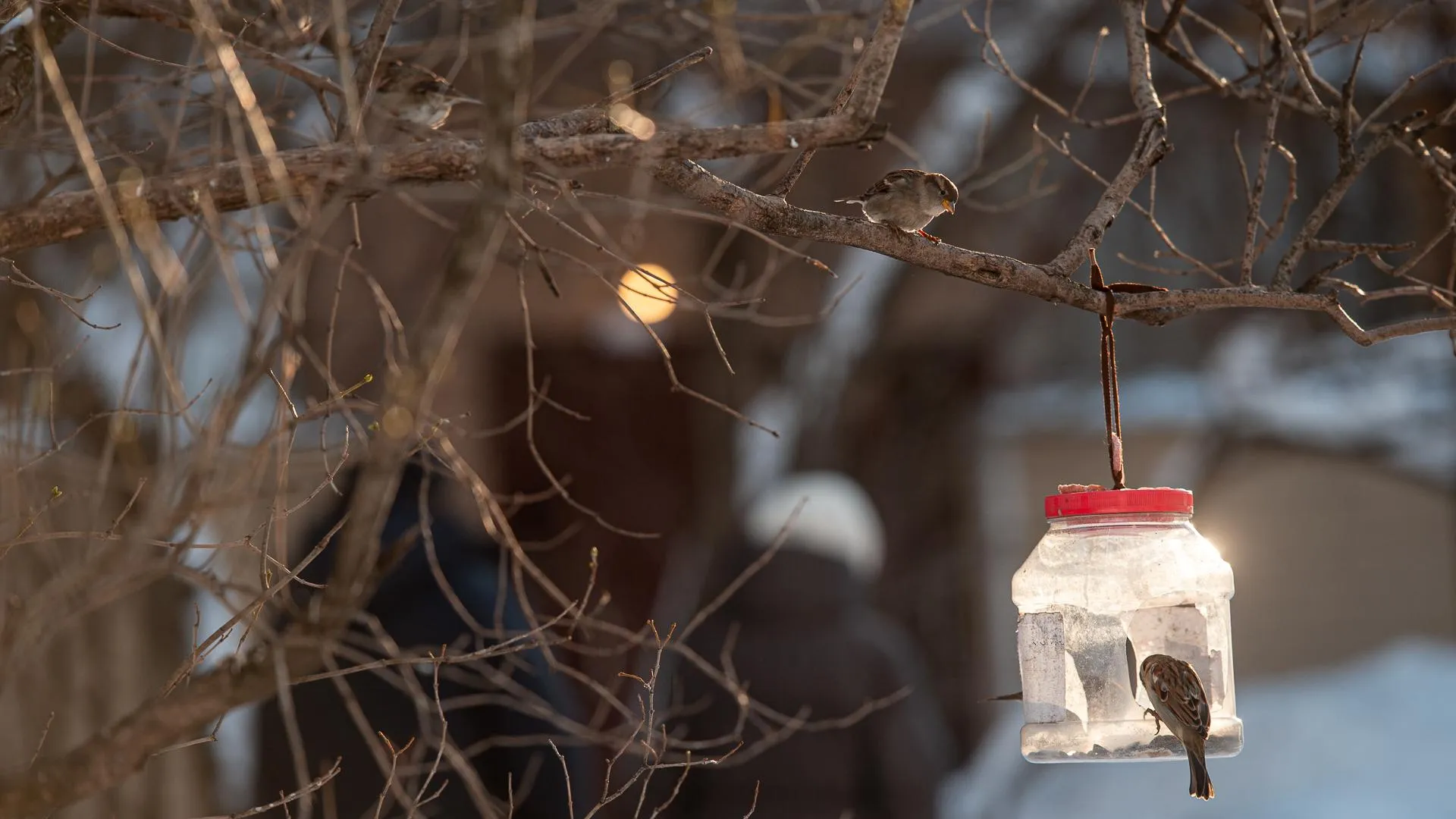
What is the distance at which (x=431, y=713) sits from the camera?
488 cm

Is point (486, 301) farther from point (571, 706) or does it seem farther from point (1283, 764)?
point (1283, 764)

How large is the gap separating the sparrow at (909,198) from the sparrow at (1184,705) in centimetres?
122

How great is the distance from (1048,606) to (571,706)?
2980mm

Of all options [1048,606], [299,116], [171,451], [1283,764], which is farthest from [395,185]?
[1283,764]

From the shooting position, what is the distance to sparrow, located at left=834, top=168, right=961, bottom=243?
344cm

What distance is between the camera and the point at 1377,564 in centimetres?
1147

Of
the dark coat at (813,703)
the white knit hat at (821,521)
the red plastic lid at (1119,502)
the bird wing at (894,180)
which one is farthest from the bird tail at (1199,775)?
the dark coat at (813,703)

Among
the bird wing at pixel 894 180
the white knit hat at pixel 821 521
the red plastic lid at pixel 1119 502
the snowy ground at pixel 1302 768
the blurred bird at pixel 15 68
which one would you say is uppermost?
the bird wing at pixel 894 180

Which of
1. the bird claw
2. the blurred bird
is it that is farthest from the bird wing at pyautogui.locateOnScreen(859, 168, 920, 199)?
the blurred bird

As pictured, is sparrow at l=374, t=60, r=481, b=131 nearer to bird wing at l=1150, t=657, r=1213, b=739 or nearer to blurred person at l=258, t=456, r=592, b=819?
blurred person at l=258, t=456, r=592, b=819

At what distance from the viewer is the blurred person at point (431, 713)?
16.0 feet

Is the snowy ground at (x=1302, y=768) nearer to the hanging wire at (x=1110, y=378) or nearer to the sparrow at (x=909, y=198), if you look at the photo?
the sparrow at (x=909, y=198)

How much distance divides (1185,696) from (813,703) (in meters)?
3.49

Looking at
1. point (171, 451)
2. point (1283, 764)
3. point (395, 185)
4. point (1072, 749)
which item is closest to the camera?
point (171, 451)
